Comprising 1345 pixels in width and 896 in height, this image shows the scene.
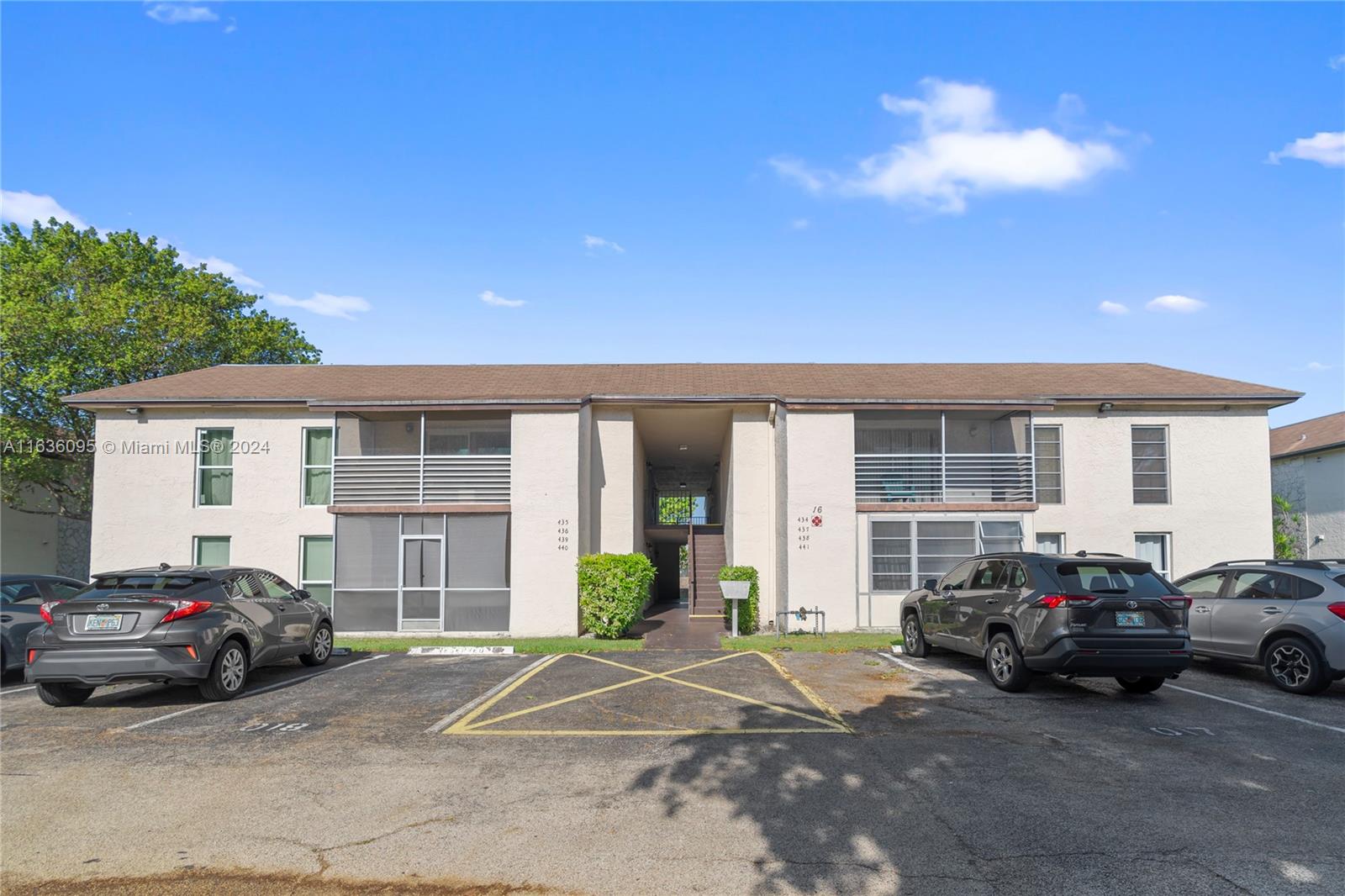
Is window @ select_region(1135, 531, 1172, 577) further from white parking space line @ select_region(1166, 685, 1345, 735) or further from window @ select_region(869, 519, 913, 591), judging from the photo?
white parking space line @ select_region(1166, 685, 1345, 735)

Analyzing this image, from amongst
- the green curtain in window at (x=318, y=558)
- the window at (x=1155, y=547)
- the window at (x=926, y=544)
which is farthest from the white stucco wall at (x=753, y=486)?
the green curtain in window at (x=318, y=558)

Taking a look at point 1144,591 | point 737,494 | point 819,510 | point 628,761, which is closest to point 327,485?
point 737,494

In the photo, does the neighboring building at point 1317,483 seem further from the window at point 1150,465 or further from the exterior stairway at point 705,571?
the exterior stairway at point 705,571

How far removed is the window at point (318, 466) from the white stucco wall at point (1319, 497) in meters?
27.6

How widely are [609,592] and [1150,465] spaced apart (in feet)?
43.1

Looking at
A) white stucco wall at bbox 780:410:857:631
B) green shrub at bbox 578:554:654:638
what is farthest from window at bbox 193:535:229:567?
white stucco wall at bbox 780:410:857:631

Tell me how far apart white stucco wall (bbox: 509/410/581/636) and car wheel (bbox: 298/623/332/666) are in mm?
4172

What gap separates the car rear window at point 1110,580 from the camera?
8.48 metres

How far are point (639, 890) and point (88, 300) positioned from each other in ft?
93.8

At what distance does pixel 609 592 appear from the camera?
1480 centimetres

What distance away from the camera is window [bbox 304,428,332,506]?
56.6ft

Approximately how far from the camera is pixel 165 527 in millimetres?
17109

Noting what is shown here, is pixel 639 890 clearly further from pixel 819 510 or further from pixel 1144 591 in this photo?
pixel 819 510

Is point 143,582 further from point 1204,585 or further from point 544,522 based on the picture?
point 1204,585
